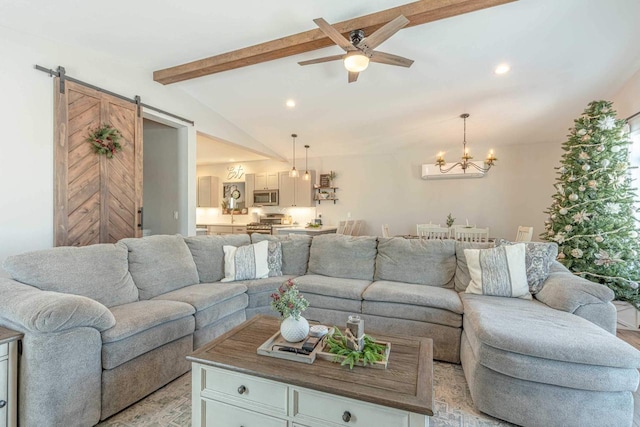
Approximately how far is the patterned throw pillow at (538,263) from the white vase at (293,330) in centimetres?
211

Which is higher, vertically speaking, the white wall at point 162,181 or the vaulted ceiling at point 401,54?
the vaulted ceiling at point 401,54

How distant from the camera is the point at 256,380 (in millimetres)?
1422

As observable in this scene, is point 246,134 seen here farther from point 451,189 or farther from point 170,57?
point 451,189

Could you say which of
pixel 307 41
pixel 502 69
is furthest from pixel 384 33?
pixel 502 69

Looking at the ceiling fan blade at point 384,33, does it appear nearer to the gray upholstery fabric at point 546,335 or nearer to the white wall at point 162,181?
the gray upholstery fabric at point 546,335

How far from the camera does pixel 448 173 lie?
19.4 feet

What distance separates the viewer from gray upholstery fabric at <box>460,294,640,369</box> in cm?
156

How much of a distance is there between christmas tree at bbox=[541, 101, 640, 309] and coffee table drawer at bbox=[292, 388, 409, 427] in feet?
11.5

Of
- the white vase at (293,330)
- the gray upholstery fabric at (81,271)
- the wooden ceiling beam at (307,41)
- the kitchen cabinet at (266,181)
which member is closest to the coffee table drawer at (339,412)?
the white vase at (293,330)

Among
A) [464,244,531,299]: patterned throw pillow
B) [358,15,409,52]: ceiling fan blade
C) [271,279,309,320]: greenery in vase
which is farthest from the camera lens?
[464,244,531,299]: patterned throw pillow

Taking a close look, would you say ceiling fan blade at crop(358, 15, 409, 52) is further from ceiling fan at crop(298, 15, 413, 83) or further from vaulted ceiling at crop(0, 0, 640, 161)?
vaulted ceiling at crop(0, 0, 640, 161)

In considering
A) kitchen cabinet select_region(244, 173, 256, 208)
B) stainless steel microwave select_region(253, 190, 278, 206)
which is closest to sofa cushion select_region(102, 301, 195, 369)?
stainless steel microwave select_region(253, 190, 278, 206)

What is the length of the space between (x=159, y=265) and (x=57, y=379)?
1232 millimetres

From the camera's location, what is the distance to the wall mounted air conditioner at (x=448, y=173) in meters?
5.75
